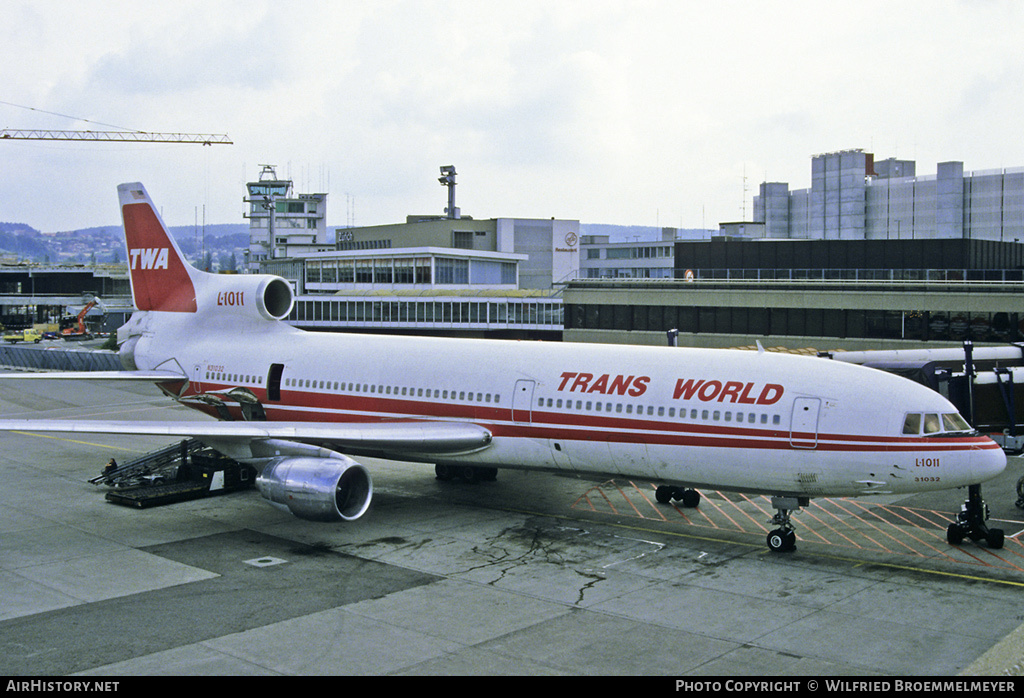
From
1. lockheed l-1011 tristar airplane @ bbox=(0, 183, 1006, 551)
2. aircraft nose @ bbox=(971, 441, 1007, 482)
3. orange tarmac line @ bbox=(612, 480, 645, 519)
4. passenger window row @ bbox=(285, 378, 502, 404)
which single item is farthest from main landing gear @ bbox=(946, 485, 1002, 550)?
passenger window row @ bbox=(285, 378, 502, 404)

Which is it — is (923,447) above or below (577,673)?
above

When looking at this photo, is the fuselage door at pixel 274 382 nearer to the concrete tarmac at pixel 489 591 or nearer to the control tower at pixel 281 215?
the concrete tarmac at pixel 489 591

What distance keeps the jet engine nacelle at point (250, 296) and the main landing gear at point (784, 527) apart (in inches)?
775

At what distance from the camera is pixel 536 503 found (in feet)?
94.9

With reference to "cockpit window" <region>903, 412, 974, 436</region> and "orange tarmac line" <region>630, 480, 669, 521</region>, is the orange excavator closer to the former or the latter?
"orange tarmac line" <region>630, 480, 669, 521</region>

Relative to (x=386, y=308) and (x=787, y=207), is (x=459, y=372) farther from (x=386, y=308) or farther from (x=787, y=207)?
(x=787, y=207)

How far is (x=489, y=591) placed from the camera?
20.1 meters

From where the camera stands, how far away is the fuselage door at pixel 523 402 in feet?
84.7

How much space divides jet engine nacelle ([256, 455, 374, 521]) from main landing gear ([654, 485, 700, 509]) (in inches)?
382

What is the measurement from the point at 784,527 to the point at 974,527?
5163 millimetres

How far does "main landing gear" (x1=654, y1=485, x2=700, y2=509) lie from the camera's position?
2831 centimetres

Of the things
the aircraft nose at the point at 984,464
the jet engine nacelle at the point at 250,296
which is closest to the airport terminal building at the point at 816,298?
the aircraft nose at the point at 984,464

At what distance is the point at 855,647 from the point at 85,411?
48.1m

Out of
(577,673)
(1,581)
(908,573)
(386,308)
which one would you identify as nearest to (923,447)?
(908,573)
